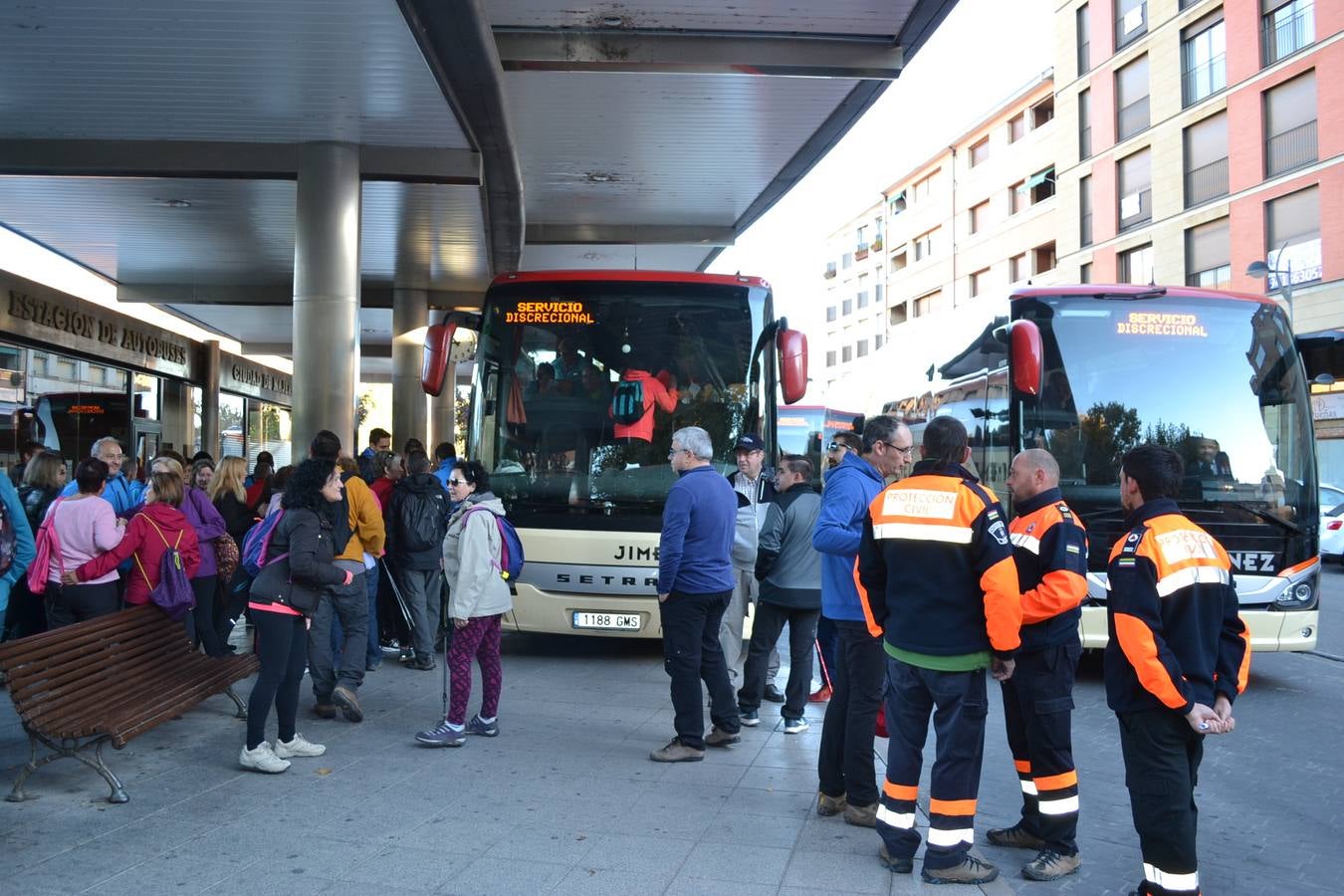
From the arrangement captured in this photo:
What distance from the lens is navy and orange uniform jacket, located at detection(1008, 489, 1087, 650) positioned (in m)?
4.89

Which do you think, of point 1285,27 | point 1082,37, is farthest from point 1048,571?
point 1082,37

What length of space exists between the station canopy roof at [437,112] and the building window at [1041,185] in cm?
2872

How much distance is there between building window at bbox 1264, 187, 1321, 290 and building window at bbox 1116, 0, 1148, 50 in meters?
9.28

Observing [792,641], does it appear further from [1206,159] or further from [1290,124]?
[1206,159]

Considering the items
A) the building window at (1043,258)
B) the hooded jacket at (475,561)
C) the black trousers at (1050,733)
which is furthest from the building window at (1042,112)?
the black trousers at (1050,733)

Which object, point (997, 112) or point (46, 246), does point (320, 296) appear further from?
point (997, 112)

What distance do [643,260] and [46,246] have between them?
39.7 feet

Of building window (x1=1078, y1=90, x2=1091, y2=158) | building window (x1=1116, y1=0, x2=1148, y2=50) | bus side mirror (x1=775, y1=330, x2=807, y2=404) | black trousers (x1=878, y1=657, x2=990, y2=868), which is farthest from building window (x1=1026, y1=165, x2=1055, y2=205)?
black trousers (x1=878, y1=657, x2=990, y2=868)

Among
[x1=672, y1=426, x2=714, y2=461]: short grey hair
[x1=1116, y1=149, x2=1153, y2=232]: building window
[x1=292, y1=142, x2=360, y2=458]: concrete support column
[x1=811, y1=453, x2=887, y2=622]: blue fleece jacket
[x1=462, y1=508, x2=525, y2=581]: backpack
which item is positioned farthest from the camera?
[x1=1116, y1=149, x2=1153, y2=232]: building window

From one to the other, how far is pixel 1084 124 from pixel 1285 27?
35.5 ft

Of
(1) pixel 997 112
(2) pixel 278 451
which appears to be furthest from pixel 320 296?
(1) pixel 997 112

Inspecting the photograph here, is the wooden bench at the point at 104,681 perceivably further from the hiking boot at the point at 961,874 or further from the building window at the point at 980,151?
the building window at the point at 980,151

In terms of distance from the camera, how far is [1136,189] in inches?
1499

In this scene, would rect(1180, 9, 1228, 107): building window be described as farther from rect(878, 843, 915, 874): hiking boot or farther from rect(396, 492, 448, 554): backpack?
rect(878, 843, 915, 874): hiking boot
